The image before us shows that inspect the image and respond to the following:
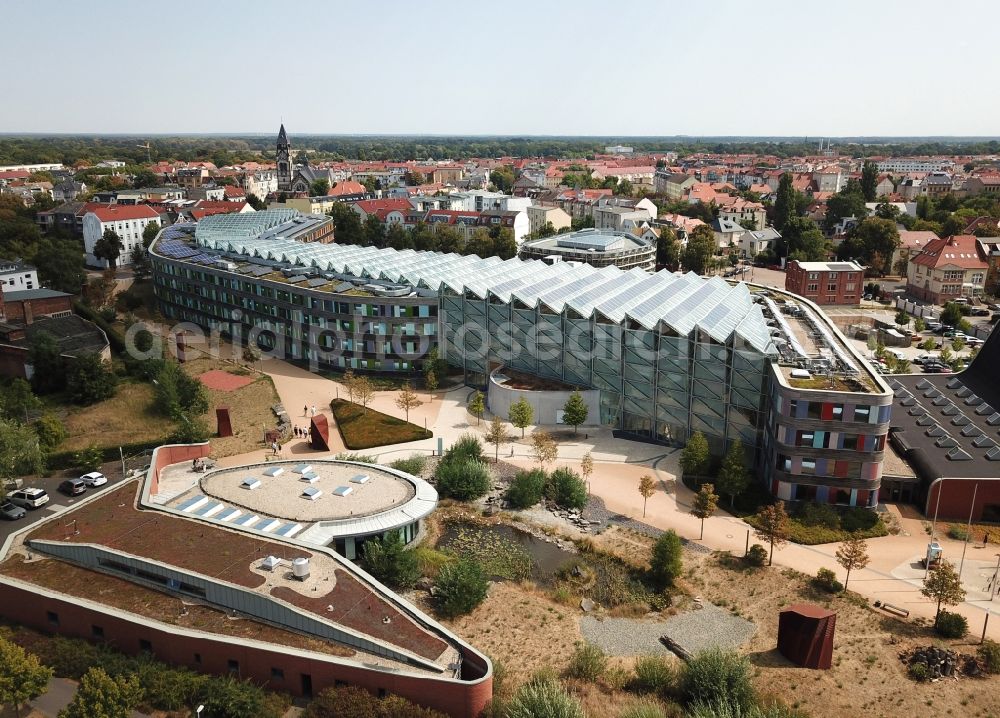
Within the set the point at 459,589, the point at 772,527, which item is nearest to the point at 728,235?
the point at 772,527

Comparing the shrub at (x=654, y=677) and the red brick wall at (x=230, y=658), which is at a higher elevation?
the red brick wall at (x=230, y=658)

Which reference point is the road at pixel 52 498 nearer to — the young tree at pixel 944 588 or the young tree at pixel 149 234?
the young tree at pixel 944 588

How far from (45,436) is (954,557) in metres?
59.5

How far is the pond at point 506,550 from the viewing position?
40.4 metres

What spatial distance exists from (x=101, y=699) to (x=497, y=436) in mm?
31501

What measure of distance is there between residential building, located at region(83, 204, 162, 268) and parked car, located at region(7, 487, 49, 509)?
8538 cm

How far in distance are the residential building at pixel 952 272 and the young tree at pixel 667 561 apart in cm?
8382

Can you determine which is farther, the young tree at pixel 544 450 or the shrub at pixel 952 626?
the young tree at pixel 544 450

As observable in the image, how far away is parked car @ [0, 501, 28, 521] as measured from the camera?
44031mm

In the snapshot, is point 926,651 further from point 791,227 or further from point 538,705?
point 791,227

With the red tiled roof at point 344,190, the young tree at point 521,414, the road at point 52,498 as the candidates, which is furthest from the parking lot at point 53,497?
the red tiled roof at point 344,190

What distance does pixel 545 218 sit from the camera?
147 meters

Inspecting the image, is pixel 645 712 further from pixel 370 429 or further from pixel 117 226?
pixel 117 226

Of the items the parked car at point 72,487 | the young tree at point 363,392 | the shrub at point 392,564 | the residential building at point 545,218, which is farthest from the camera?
the residential building at point 545,218
